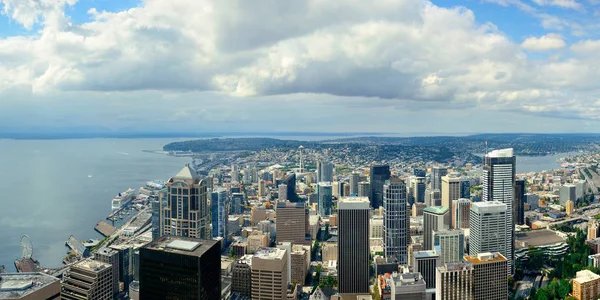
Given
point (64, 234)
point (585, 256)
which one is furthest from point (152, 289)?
point (585, 256)

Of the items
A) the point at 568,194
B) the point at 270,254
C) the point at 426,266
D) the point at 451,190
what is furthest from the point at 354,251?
the point at 568,194

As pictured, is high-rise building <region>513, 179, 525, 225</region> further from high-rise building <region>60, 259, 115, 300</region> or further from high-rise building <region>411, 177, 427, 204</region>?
high-rise building <region>60, 259, 115, 300</region>

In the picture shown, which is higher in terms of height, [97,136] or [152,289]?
[97,136]

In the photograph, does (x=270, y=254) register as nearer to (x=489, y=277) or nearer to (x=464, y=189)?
(x=489, y=277)

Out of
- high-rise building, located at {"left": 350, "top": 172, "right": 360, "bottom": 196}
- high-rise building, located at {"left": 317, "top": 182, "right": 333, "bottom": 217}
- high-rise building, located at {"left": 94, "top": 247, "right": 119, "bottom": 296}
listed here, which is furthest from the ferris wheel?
high-rise building, located at {"left": 350, "top": 172, "right": 360, "bottom": 196}

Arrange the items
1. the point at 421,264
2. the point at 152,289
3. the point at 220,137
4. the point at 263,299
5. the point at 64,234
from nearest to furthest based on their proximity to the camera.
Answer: the point at 152,289 < the point at 263,299 < the point at 421,264 < the point at 64,234 < the point at 220,137

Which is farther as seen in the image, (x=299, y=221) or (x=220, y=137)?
(x=220, y=137)

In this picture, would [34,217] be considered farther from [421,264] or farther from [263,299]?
[421,264]
